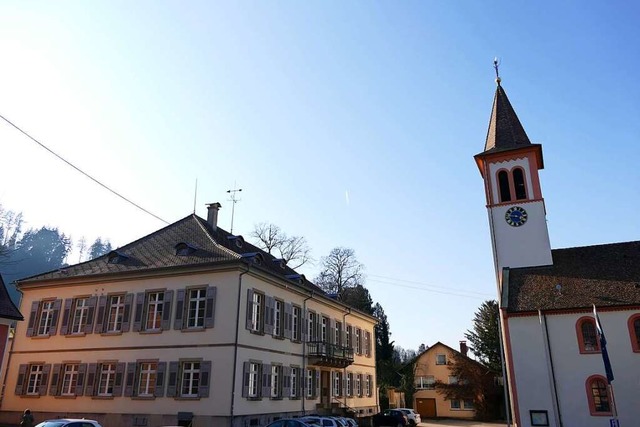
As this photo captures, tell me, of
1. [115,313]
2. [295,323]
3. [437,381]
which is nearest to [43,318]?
[115,313]

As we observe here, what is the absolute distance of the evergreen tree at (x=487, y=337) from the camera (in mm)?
45406

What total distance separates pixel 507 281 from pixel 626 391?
8.05 meters

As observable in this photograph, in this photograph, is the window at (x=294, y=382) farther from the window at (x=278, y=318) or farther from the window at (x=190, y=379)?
the window at (x=190, y=379)

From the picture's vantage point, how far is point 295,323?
29.9 meters

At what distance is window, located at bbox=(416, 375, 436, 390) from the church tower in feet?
76.9

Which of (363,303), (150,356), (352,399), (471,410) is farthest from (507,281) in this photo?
(363,303)

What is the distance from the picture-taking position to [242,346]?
23609mm

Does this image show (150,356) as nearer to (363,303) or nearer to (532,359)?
(532,359)

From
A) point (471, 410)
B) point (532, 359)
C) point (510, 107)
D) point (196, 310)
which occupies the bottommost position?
point (471, 410)

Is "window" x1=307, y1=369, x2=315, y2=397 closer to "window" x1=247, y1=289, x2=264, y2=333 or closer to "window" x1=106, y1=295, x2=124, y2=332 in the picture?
"window" x1=247, y1=289, x2=264, y2=333

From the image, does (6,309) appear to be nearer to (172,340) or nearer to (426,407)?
(172,340)

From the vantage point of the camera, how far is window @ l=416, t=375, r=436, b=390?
4985 centimetres

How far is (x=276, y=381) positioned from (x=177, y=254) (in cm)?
884

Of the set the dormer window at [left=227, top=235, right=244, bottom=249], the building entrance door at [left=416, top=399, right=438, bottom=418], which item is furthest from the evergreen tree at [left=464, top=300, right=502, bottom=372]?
the dormer window at [left=227, top=235, right=244, bottom=249]
